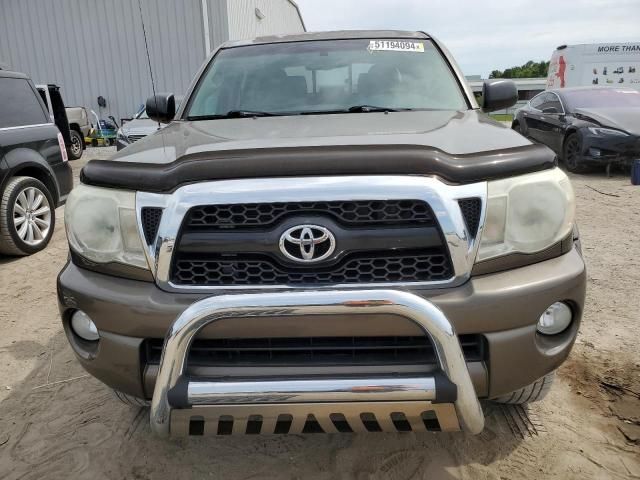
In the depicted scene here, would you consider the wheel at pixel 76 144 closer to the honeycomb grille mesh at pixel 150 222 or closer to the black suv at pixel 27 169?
the black suv at pixel 27 169

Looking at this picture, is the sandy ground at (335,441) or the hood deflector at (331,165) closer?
the hood deflector at (331,165)

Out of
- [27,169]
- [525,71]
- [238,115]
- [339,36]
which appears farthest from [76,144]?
[525,71]

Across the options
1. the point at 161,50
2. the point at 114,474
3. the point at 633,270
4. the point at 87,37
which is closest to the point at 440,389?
the point at 114,474

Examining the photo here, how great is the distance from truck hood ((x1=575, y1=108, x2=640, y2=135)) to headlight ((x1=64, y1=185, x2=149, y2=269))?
8.70m

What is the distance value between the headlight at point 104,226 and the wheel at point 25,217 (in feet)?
11.8

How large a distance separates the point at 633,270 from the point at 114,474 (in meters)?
4.12

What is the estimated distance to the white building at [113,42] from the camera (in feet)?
53.2

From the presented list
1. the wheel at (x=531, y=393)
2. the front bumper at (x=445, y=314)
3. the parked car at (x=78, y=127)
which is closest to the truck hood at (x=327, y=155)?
the front bumper at (x=445, y=314)

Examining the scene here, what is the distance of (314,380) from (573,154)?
8.77m

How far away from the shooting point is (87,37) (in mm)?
17250

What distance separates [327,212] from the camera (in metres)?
1.62

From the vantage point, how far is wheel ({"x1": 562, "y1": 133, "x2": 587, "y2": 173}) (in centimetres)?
865

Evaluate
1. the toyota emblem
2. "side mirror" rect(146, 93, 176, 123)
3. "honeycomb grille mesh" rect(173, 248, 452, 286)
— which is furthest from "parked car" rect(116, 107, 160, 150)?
the toyota emblem

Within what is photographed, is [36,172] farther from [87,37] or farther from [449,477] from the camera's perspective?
[87,37]
